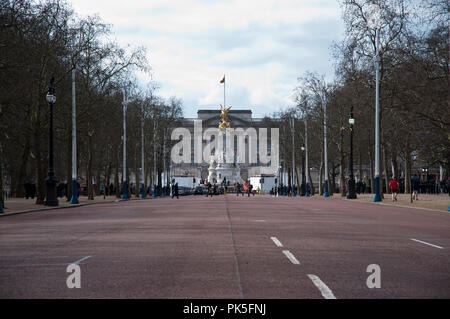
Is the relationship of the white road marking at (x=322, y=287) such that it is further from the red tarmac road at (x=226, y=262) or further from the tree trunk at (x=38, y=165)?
the tree trunk at (x=38, y=165)

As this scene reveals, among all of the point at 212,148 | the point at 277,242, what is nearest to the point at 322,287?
the point at 277,242

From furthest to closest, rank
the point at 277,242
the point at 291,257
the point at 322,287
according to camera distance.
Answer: the point at 277,242 → the point at 291,257 → the point at 322,287

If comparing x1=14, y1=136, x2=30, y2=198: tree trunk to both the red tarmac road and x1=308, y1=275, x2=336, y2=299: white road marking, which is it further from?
x1=308, y1=275, x2=336, y2=299: white road marking

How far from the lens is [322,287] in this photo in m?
7.98

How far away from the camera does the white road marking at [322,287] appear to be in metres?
7.41

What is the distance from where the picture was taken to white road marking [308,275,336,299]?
741cm

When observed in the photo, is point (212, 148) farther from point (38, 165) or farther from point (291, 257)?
point (291, 257)

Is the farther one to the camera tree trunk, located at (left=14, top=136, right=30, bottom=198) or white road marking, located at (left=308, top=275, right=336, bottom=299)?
tree trunk, located at (left=14, top=136, right=30, bottom=198)

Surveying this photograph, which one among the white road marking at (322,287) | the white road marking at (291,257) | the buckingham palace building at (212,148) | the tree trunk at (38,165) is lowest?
the white road marking at (322,287)

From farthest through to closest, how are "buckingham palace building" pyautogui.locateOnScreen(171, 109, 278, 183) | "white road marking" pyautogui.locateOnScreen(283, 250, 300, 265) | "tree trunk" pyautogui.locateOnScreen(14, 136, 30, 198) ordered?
"buckingham palace building" pyautogui.locateOnScreen(171, 109, 278, 183), "tree trunk" pyautogui.locateOnScreen(14, 136, 30, 198), "white road marking" pyautogui.locateOnScreen(283, 250, 300, 265)

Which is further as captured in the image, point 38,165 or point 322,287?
point 38,165

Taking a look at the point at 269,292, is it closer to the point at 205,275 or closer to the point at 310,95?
the point at 205,275

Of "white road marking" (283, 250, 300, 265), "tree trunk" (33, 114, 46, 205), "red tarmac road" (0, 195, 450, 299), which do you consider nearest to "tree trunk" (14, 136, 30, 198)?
"tree trunk" (33, 114, 46, 205)

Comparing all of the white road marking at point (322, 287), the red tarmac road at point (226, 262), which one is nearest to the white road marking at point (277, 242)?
the red tarmac road at point (226, 262)
